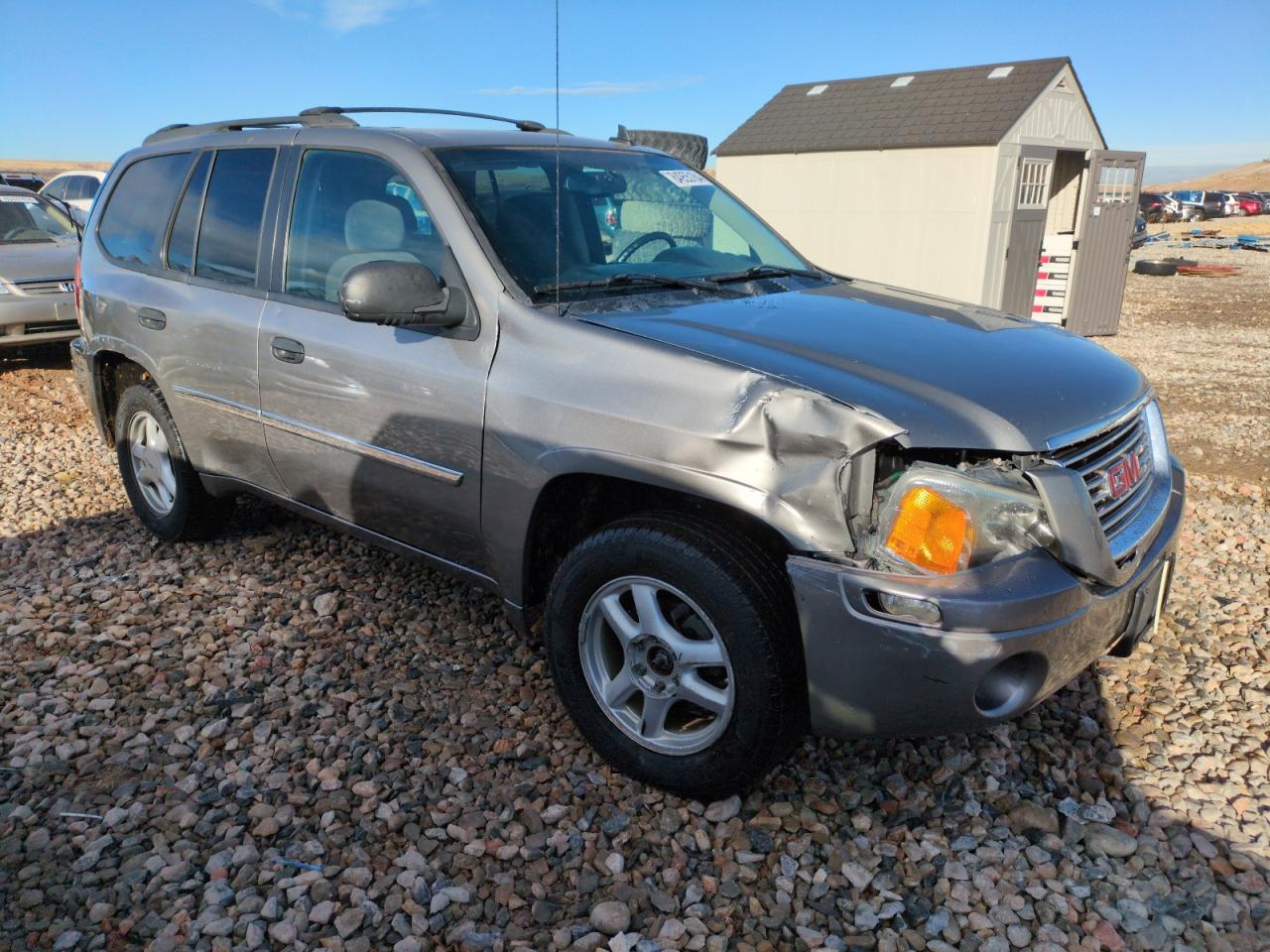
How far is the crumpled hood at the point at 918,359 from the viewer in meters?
2.34

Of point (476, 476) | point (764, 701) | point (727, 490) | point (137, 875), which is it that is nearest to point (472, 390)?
point (476, 476)

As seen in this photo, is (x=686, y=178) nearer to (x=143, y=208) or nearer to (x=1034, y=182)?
(x=143, y=208)

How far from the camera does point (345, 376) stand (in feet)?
10.8

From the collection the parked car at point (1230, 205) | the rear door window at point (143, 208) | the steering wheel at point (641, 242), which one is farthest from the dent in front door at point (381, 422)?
the parked car at point (1230, 205)

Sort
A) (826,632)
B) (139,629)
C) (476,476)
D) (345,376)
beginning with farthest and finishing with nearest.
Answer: (139,629) → (345,376) → (476,476) → (826,632)

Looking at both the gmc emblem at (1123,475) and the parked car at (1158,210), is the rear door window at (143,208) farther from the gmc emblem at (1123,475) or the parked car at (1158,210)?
the parked car at (1158,210)

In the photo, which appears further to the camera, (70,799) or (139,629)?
(139,629)

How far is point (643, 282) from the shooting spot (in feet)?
10.6

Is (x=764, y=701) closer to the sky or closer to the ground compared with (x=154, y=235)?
closer to the ground

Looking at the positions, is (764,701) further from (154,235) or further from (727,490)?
(154,235)

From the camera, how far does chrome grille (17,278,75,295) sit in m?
8.77

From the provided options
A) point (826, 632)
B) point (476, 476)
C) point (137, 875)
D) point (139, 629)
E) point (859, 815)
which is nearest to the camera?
point (826, 632)

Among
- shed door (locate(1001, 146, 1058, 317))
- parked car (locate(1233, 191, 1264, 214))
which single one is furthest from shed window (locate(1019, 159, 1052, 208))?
parked car (locate(1233, 191, 1264, 214))

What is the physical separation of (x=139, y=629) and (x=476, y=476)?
6.13 feet
